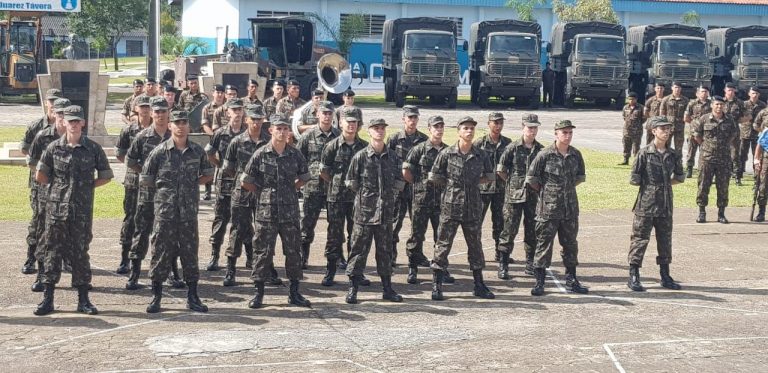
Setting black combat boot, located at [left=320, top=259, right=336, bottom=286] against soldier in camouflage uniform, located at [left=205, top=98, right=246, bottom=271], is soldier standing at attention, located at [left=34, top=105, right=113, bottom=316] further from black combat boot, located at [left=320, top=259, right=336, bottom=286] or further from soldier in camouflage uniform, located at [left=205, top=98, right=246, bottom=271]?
black combat boot, located at [left=320, top=259, right=336, bottom=286]

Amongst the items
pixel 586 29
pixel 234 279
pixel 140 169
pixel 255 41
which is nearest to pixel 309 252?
pixel 234 279

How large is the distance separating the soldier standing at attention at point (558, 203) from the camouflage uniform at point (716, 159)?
5736mm

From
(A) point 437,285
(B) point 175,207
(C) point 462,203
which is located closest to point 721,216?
(C) point 462,203

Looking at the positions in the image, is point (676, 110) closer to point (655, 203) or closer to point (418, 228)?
point (655, 203)

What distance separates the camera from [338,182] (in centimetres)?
1319

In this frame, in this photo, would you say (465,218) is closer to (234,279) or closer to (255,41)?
(234,279)

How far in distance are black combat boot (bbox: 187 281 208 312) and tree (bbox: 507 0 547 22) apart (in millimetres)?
42873

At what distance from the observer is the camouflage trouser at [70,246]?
1132 centimetres

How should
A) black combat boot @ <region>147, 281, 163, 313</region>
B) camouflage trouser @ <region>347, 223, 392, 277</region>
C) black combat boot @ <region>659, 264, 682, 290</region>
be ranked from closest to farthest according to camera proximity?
black combat boot @ <region>147, 281, 163, 313</region>, camouflage trouser @ <region>347, 223, 392, 277</region>, black combat boot @ <region>659, 264, 682, 290</region>

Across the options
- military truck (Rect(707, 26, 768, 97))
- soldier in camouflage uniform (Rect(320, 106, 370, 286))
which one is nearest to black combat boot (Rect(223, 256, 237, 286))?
soldier in camouflage uniform (Rect(320, 106, 370, 286))

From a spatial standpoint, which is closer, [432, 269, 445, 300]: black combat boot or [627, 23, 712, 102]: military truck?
[432, 269, 445, 300]: black combat boot

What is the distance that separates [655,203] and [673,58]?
2891 cm

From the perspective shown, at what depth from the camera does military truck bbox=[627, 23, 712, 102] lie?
40.5 m

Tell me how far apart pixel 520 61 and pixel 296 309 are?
29.8 meters
